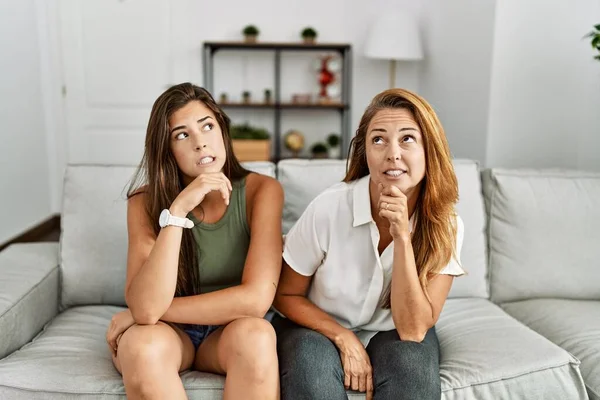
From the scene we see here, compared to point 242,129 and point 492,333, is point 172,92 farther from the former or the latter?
point 242,129

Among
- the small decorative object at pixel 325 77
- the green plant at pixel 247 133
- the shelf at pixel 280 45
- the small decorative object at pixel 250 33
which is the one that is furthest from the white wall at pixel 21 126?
the small decorative object at pixel 325 77

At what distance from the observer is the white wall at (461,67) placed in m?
3.07

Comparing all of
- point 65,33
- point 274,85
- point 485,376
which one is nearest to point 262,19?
point 274,85

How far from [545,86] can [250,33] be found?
2.18 meters

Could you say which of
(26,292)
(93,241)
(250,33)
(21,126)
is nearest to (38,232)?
(21,126)

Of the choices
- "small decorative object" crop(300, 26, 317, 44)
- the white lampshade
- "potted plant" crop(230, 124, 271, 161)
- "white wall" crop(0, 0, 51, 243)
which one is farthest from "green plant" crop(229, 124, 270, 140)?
"white wall" crop(0, 0, 51, 243)

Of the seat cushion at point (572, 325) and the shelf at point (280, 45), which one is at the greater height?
the shelf at point (280, 45)

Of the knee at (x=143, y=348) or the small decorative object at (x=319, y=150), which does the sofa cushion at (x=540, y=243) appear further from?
the small decorative object at (x=319, y=150)

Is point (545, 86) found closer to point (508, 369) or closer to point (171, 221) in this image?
point (508, 369)

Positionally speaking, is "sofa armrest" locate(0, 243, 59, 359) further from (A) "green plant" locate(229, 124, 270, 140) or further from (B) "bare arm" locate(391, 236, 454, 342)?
(A) "green plant" locate(229, 124, 270, 140)

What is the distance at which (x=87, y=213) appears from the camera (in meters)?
1.86

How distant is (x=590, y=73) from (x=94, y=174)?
2176 millimetres

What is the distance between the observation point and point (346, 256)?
1.46 meters

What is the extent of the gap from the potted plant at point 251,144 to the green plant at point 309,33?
0.77 meters
